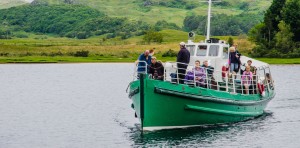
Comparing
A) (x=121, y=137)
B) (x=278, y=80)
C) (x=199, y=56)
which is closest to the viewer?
(x=121, y=137)

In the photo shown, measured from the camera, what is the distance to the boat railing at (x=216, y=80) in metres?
32.4

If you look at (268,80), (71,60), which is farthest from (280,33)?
(268,80)

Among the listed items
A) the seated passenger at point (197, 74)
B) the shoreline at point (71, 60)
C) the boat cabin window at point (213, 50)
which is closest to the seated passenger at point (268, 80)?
the boat cabin window at point (213, 50)

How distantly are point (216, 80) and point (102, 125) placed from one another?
6.74m

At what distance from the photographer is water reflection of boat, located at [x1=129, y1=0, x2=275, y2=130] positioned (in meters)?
31.3

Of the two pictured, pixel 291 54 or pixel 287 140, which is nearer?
pixel 287 140

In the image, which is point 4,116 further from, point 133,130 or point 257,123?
point 257,123

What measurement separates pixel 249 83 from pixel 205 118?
15.3ft

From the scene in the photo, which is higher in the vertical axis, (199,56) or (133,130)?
(199,56)

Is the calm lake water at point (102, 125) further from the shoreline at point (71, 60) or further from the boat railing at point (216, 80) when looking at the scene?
the shoreline at point (71, 60)

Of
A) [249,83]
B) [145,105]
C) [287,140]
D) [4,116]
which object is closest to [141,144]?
[145,105]

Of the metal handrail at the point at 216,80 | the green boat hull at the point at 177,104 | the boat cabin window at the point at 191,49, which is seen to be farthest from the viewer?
the boat cabin window at the point at 191,49

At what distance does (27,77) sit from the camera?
79062 mm

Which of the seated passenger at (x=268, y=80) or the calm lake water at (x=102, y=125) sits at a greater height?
the seated passenger at (x=268, y=80)
